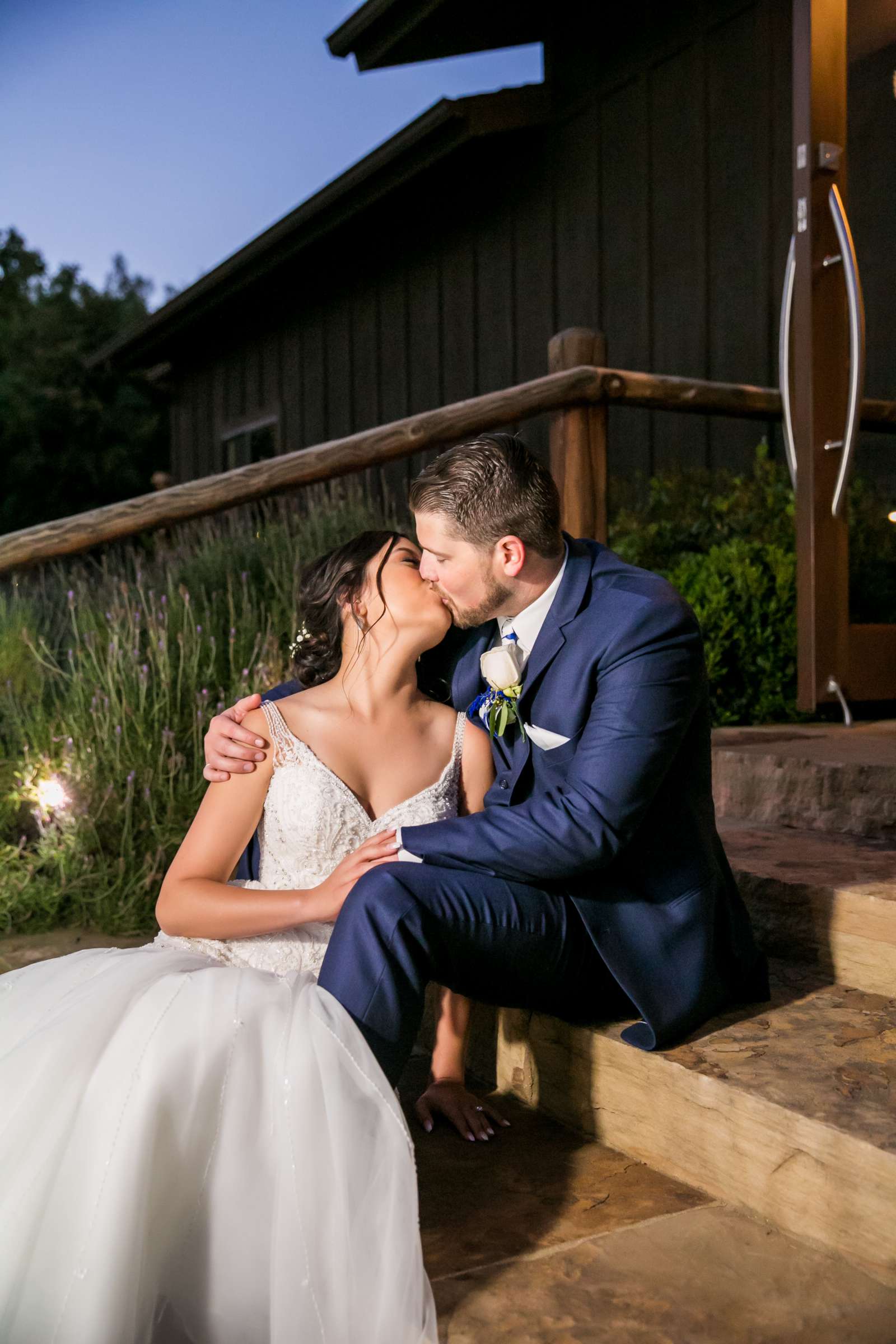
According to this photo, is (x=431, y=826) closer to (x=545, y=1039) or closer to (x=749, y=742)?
(x=545, y=1039)

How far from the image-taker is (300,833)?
8.47ft

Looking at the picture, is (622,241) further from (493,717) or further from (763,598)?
(493,717)

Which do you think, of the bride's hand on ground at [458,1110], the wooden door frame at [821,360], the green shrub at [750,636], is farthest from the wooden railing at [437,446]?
the bride's hand on ground at [458,1110]

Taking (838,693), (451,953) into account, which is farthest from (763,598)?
(451,953)

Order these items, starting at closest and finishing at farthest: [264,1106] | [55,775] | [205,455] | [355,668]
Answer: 1. [264,1106]
2. [355,668]
3. [55,775]
4. [205,455]

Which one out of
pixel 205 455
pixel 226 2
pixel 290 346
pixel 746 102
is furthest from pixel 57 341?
pixel 226 2

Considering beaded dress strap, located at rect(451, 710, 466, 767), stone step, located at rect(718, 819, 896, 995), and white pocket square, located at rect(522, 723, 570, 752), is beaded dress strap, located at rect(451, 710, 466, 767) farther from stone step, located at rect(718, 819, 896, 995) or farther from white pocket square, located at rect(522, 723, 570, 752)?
stone step, located at rect(718, 819, 896, 995)

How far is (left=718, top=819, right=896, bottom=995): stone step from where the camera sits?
262 centimetres

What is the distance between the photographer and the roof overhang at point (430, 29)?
8.28 metres

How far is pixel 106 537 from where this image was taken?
4.09 metres

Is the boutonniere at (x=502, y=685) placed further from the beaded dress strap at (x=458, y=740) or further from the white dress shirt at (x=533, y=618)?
the beaded dress strap at (x=458, y=740)

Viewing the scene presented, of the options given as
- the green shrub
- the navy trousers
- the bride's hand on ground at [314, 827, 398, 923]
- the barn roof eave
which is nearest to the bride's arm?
the bride's hand on ground at [314, 827, 398, 923]

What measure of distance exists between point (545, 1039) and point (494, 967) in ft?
1.27

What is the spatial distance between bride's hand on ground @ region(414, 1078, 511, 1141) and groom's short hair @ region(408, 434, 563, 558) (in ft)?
3.99
